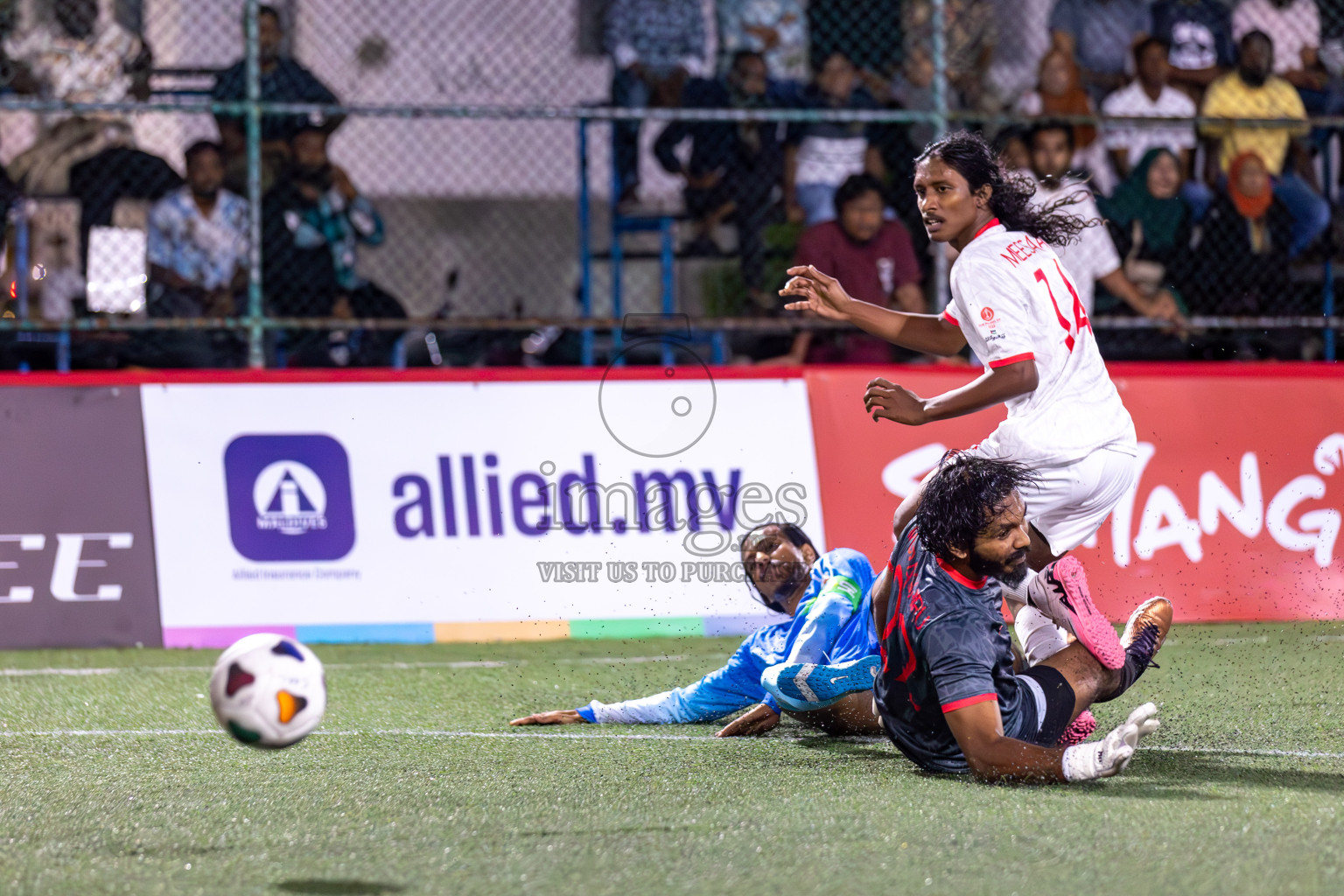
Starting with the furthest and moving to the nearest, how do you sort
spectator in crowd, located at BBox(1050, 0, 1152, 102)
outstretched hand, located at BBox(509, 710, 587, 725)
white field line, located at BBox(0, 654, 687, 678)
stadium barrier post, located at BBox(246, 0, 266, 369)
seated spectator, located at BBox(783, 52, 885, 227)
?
spectator in crowd, located at BBox(1050, 0, 1152, 102)
seated spectator, located at BBox(783, 52, 885, 227)
stadium barrier post, located at BBox(246, 0, 266, 369)
white field line, located at BBox(0, 654, 687, 678)
outstretched hand, located at BBox(509, 710, 587, 725)

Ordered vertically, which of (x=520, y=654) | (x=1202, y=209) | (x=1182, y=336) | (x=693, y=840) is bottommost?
(x=520, y=654)

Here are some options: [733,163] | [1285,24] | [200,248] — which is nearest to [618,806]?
[200,248]

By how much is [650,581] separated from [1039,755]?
3884 mm

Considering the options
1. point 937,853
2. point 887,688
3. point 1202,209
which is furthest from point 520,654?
point 1202,209

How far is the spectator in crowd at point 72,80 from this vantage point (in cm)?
1025

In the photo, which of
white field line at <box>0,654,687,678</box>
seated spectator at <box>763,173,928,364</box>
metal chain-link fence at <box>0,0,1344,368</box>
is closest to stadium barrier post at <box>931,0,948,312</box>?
metal chain-link fence at <box>0,0,1344,368</box>

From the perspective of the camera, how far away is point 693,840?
13.0ft

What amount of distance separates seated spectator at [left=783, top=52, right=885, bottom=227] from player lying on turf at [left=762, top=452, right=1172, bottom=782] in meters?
5.69

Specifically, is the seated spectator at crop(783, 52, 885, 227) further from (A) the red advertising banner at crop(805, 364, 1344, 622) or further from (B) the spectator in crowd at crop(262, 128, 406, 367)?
(B) the spectator in crowd at crop(262, 128, 406, 367)

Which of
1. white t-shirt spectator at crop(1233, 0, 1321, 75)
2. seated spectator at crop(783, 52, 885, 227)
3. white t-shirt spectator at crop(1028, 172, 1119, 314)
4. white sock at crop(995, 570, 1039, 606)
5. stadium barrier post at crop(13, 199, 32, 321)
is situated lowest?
white sock at crop(995, 570, 1039, 606)

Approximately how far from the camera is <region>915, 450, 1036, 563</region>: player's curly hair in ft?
14.9

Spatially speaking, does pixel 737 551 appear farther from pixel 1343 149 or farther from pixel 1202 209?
pixel 1343 149

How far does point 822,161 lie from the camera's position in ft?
34.5

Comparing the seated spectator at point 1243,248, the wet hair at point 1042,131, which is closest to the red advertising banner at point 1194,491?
the seated spectator at point 1243,248
